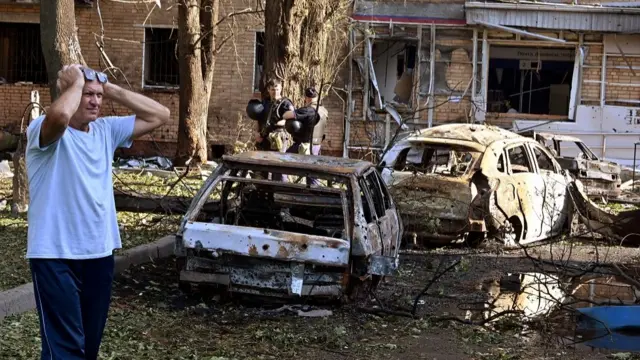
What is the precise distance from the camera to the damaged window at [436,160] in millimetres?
11734

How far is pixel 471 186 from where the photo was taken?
11.1 m

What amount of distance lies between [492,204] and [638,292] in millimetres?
2374

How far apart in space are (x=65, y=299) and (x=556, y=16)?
62.4 feet

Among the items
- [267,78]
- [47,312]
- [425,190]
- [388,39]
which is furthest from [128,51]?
[47,312]

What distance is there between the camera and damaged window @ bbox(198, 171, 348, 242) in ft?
28.0

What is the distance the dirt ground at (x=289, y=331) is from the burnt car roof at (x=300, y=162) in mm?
1179

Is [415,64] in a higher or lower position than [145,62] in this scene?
higher

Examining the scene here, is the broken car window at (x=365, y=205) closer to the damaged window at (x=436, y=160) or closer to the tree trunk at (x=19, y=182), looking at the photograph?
the damaged window at (x=436, y=160)

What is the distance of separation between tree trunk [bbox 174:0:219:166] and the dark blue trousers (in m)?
14.0

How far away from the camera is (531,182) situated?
1209 cm

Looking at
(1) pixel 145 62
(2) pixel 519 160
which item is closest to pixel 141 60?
(1) pixel 145 62

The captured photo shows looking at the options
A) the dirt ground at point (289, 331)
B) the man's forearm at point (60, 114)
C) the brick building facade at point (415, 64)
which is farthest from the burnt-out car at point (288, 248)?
the brick building facade at point (415, 64)

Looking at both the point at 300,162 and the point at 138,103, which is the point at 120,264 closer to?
the point at 300,162

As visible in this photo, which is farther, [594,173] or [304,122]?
[594,173]
